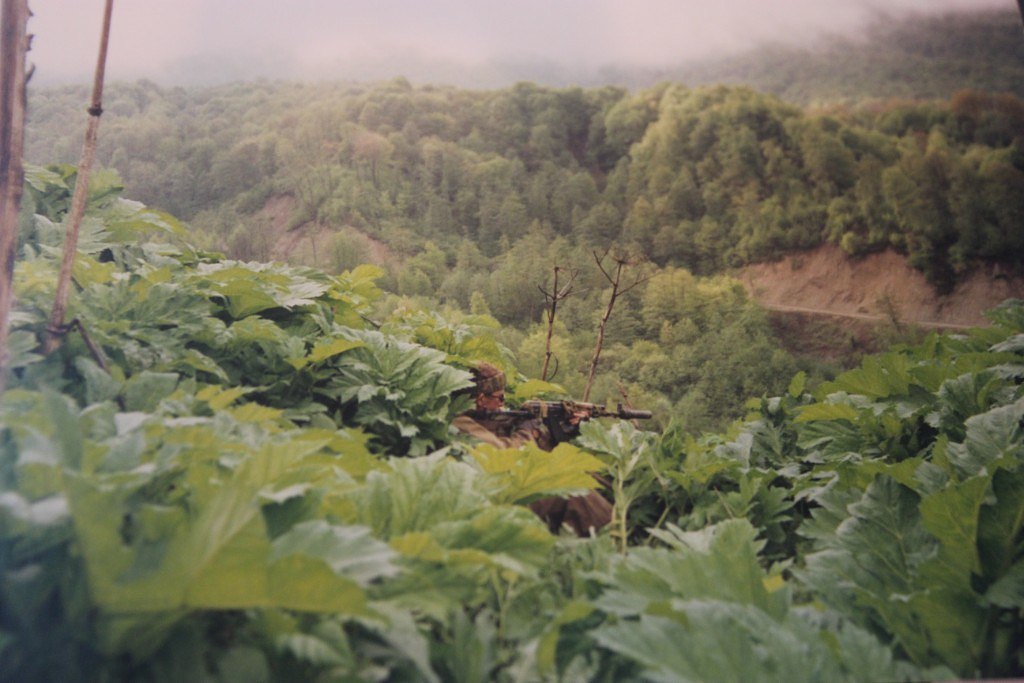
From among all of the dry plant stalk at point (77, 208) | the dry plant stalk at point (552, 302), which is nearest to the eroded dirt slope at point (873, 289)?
the dry plant stalk at point (552, 302)

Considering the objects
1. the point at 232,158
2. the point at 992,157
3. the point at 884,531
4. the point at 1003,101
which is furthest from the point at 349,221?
the point at 1003,101

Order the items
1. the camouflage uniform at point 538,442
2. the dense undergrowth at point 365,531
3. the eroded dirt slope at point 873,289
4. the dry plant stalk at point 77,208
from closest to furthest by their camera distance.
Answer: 1. the dense undergrowth at point 365,531
2. the dry plant stalk at point 77,208
3. the camouflage uniform at point 538,442
4. the eroded dirt slope at point 873,289

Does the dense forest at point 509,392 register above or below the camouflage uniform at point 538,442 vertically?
above

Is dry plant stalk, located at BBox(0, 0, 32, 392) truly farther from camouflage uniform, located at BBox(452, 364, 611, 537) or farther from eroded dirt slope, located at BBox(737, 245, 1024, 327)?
eroded dirt slope, located at BBox(737, 245, 1024, 327)

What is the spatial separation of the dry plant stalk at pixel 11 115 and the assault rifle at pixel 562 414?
1.04 meters

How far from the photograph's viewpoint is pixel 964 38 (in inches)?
119

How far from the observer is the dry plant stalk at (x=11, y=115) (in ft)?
2.91

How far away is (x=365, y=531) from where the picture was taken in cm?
58

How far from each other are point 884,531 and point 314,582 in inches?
31.4

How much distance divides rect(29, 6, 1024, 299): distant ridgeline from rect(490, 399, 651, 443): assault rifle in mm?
632

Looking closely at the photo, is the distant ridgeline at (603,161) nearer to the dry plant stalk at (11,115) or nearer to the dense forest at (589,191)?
the dense forest at (589,191)

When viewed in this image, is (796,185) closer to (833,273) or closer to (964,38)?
(833,273)

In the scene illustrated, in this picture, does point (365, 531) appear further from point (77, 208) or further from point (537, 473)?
point (77, 208)

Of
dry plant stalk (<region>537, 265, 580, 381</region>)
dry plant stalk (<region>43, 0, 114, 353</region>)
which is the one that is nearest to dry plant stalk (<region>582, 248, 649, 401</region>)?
dry plant stalk (<region>537, 265, 580, 381</region>)
